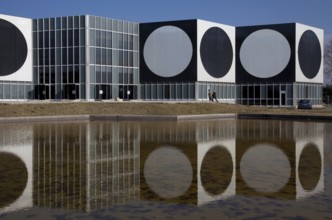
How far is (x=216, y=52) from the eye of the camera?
6259cm

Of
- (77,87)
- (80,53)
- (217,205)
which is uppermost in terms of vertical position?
(80,53)

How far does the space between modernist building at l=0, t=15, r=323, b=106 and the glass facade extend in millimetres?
117

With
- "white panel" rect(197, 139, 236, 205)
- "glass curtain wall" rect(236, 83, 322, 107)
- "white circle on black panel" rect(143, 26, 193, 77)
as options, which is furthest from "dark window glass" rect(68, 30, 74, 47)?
"white panel" rect(197, 139, 236, 205)

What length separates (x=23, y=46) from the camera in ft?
192

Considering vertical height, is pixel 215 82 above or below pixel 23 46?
below

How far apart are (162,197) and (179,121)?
2540cm

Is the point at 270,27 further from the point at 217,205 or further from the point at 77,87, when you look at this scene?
the point at 217,205

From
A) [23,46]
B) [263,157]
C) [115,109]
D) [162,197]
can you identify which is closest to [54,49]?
[23,46]

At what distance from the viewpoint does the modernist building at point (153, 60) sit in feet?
190

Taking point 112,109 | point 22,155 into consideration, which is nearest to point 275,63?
point 112,109

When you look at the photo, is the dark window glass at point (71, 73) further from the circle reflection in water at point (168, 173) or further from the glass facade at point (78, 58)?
the circle reflection in water at point (168, 173)

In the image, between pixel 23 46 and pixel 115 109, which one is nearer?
pixel 115 109

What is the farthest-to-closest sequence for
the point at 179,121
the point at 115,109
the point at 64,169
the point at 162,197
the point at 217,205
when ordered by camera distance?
1. the point at 115,109
2. the point at 179,121
3. the point at 64,169
4. the point at 162,197
5. the point at 217,205

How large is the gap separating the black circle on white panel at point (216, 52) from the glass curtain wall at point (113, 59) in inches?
350
